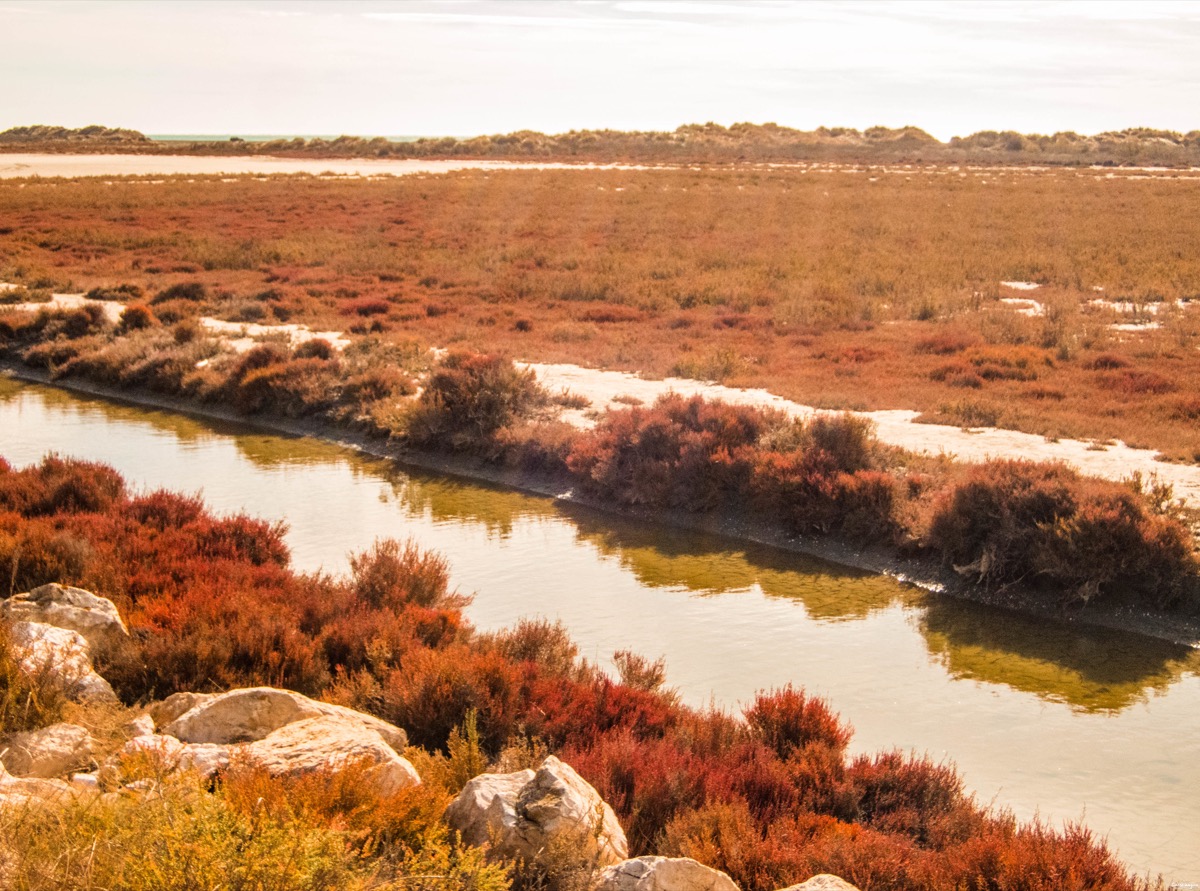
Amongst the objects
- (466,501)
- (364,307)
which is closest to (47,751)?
(466,501)

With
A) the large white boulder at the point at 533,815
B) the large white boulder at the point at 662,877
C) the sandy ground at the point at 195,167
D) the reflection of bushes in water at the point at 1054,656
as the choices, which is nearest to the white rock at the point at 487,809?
the large white boulder at the point at 533,815

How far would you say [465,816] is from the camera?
484 cm

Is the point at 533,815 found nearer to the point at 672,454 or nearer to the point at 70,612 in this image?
the point at 70,612

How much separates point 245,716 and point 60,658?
1612 mm

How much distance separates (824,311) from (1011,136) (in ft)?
373

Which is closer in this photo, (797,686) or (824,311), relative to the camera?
(797,686)

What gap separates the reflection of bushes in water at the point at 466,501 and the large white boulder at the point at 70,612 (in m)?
5.77

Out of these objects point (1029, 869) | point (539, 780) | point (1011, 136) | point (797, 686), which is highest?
point (1011, 136)

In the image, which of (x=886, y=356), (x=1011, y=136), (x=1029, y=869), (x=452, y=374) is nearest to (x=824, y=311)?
(x=886, y=356)

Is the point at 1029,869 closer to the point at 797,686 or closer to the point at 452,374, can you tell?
the point at 797,686

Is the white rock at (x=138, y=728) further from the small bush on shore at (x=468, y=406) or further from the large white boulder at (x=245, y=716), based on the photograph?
the small bush on shore at (x=468, y=406)

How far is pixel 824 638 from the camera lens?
9.80 metres

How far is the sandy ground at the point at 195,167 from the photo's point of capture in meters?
78.8

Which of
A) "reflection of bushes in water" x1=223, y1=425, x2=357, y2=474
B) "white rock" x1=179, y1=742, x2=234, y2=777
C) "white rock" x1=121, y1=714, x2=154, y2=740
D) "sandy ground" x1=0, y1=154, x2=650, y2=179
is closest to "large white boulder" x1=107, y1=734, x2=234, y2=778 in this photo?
"white rock" x1=179, y1=742, x2=234, y2=777
